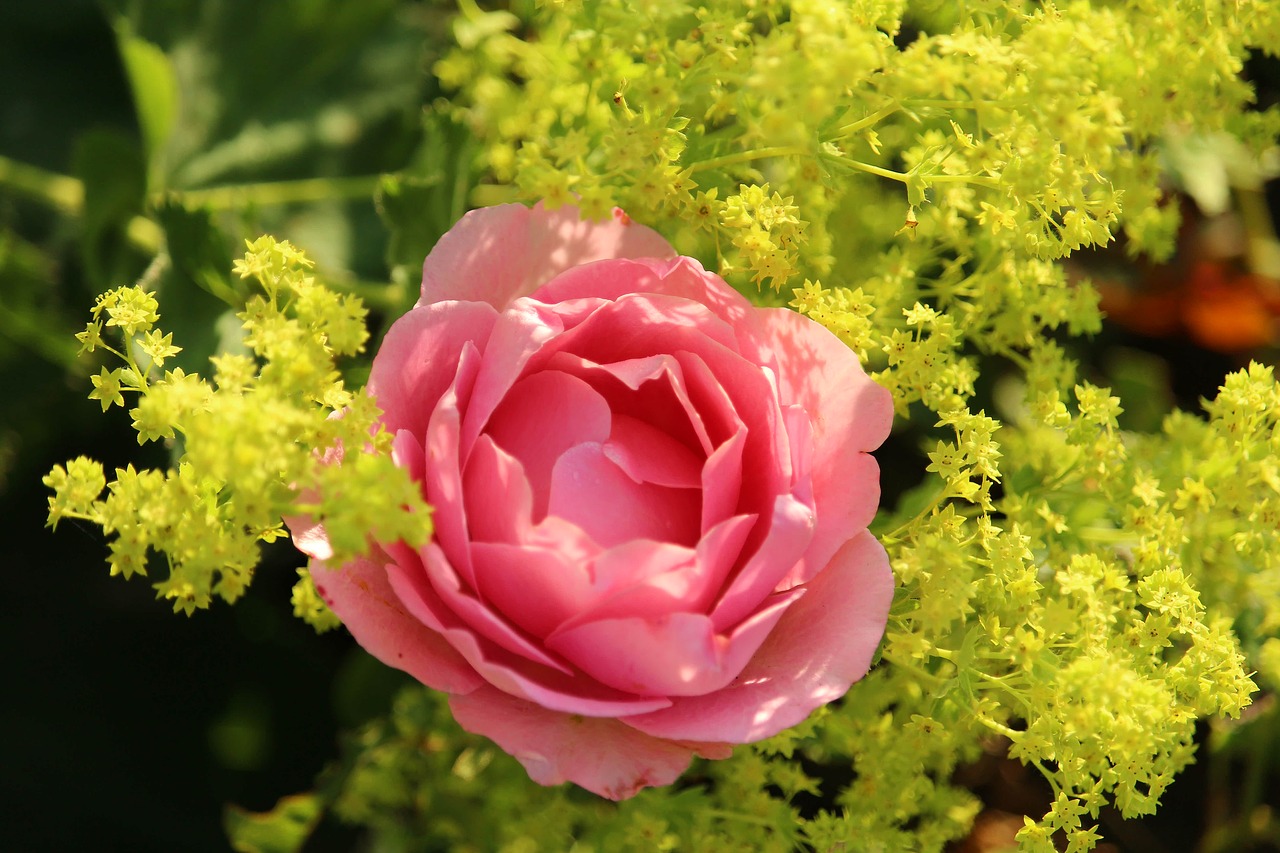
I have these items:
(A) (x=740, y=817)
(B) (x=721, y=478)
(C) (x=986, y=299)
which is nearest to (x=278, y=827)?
(A) (x=740, y=817)

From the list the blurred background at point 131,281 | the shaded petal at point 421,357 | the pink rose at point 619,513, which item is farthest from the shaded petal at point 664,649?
the blurred background at point 131,281

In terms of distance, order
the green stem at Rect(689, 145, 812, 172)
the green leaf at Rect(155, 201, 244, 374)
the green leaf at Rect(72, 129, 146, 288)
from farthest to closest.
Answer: the green leaf at Rect(72, 129, 146, 288), the green leaf at Rect(155, 201, 244, 374), the green stem at Rect(689, 145, 812, 172)

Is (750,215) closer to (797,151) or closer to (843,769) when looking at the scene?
(797,151)

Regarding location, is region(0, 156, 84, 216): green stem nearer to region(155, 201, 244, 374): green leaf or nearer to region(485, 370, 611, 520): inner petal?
region(155, 201, 244, 374): green leaf

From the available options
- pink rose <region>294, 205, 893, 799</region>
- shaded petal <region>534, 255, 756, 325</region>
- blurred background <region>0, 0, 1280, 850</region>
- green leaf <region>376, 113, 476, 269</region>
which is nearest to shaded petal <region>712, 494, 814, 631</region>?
pink rose <region>294, 205, 893, 799</region>

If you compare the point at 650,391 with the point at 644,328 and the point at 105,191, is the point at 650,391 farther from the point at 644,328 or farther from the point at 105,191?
the point at 105,191

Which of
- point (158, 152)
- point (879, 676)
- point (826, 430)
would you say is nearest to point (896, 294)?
point (826, 430)

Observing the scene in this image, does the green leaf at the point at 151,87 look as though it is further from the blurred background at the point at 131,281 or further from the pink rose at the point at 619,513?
the pink rose at the point at 619,513
